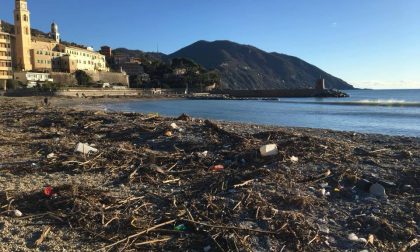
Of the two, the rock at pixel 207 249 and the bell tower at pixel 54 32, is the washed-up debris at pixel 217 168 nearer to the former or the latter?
the rock at pixel 207 249

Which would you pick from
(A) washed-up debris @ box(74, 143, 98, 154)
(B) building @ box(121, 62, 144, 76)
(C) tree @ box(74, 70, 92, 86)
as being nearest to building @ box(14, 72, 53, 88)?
(C) tree @ box(74, 70, 92, 86)

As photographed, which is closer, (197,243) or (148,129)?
(197,243)

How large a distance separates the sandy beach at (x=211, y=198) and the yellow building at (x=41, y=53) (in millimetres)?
100838

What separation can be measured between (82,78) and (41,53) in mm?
12148

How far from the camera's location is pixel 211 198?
274 inches

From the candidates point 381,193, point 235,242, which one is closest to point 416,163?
point 381,193

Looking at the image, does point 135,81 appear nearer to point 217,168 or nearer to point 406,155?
point 406,155

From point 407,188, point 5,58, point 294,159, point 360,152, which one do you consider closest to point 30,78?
point 5,58

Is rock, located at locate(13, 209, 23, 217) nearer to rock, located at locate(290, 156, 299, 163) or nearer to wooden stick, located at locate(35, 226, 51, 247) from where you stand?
wooden stick, located at locate(35, 226, 51, 247)

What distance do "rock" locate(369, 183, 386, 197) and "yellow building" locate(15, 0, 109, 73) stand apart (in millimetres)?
105419

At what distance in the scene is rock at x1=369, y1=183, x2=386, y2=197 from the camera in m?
7.47

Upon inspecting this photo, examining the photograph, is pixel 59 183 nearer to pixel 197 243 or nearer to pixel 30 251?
pixel 30 251

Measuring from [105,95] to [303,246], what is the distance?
104m

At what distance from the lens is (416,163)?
9977 mm
